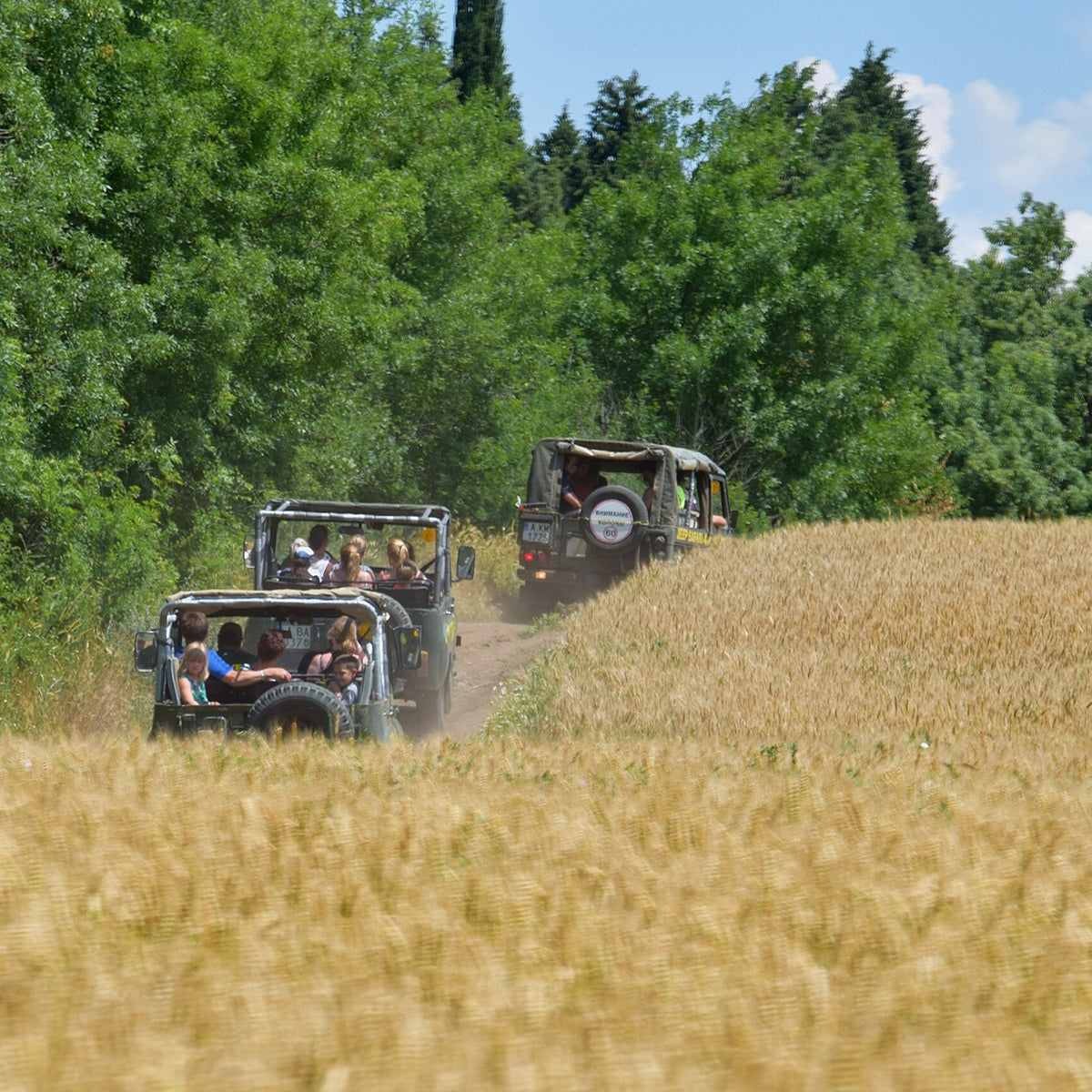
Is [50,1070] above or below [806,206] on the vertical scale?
→ below

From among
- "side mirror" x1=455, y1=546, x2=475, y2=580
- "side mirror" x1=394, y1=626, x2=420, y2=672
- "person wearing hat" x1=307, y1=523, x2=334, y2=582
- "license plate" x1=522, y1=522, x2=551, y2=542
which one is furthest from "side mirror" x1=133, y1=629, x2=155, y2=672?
"license plate" x1=522, y1=522, x2=551, y2=542

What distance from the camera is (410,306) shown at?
31.7 metres

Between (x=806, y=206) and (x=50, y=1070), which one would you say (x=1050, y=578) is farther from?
(x=806, y=206)

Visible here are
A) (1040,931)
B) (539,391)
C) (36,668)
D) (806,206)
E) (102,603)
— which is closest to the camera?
(1040,931)

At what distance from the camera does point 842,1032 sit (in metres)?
3.38

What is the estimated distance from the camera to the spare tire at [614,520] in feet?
69.8

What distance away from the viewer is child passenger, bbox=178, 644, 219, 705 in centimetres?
917

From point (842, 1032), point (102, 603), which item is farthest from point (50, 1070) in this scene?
point (102, 603)

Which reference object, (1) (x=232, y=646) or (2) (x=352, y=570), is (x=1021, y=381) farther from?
(1) (x=232, y=646)

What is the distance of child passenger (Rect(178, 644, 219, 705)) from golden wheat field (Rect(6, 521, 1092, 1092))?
5.58 ft

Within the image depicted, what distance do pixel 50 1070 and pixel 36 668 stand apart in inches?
422

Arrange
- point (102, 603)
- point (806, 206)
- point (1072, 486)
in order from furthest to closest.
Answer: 1. point (1072, 486)
2. point (806, 206)
3. point (102, 603)

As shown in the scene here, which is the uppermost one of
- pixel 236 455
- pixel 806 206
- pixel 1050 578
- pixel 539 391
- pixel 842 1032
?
pixel 806 206

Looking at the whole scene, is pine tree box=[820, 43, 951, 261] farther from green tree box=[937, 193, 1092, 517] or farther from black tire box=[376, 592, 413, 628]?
black tire box=[376, 592, 413, 628]
